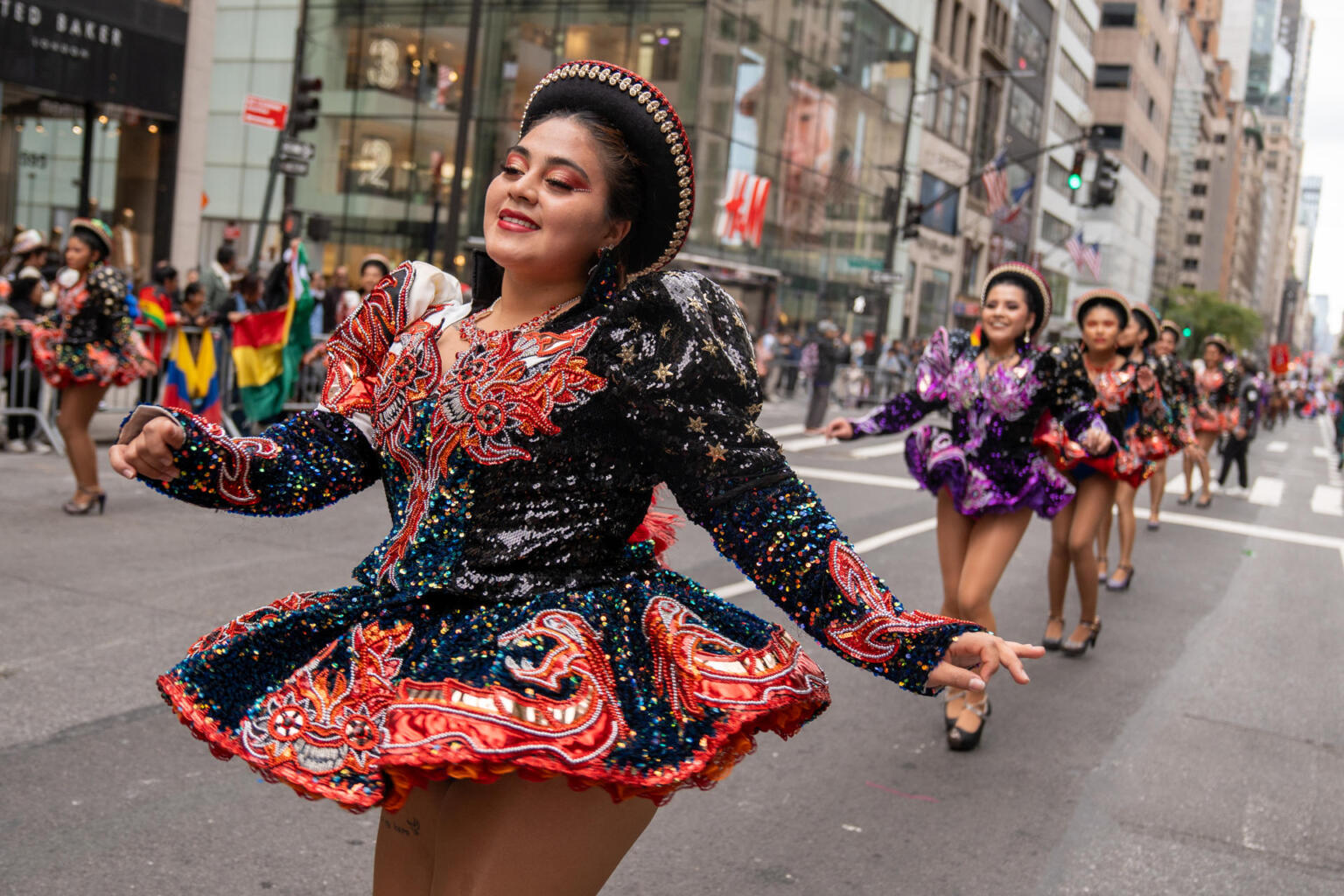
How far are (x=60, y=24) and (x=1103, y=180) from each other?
19.0m

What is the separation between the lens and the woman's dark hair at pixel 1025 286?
5.50 m

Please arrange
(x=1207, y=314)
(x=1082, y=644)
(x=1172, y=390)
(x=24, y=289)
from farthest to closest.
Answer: (x=1207, y=314)
(x=24, y=289)
(x=1172, y=390)
(x=1082, y=644)

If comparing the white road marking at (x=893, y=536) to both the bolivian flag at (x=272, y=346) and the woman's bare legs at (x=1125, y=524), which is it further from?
the bolivian flag at (x=272, y=346)

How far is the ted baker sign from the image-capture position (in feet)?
62.1

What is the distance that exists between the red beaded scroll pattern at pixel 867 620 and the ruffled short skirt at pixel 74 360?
→ 24.5 feet

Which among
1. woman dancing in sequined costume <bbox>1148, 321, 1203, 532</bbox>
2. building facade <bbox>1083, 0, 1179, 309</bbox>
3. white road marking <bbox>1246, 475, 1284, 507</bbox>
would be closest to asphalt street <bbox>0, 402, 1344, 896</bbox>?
woman dancing in sequined costume <bbox>1148, 321, 1203, 532</bbox>

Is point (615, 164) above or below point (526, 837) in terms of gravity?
above

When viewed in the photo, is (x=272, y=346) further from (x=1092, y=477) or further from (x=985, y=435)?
(x=985, y=435)

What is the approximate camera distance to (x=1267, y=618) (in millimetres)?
8602

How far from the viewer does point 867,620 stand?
195cm

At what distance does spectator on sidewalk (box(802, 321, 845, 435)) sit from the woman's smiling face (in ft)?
Result: 57.0

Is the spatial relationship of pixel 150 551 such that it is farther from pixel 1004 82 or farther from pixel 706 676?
pixel 1004 82

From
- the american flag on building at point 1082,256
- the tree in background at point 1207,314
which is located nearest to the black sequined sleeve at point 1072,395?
the american flag on building at point 1082,256

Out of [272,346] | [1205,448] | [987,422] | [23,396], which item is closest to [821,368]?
[1205,448]
